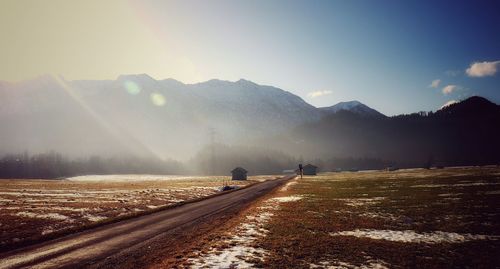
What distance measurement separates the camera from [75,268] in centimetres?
1309

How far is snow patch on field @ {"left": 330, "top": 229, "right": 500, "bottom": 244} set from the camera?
53.7 ft

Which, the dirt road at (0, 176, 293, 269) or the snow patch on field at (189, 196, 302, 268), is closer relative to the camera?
the snow patch on field at (189, 196, 302, 268)

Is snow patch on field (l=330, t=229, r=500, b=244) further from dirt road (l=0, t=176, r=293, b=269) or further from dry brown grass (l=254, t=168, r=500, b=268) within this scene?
dirt road (l=0, t=176, r=293, b=269)

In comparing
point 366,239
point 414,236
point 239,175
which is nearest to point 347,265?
point 366,239

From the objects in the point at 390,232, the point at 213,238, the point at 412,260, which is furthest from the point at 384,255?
the point at 213,238

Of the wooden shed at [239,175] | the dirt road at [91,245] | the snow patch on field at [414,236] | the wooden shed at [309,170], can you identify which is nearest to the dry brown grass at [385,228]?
the snow patch on field at [414,236]

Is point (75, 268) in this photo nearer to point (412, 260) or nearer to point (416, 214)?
point (412, 260)

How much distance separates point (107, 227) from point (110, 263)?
10.3 meters

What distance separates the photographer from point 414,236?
57.8 feet

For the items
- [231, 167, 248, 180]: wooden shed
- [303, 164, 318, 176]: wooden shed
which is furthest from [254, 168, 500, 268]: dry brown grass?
[303, 164, 318, 176]: wooden shed

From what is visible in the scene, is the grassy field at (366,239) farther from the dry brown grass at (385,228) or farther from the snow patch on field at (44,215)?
the snow patch on field at (44,215)

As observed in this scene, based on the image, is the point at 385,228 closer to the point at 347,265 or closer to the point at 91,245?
the point at 347,265

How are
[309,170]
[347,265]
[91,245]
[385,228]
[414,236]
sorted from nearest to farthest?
1. [347,265]
2. [91,245]
3. [414,236]
4. [385,228]
5. [309,170]

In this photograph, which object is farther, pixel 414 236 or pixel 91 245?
pixel 414 236
